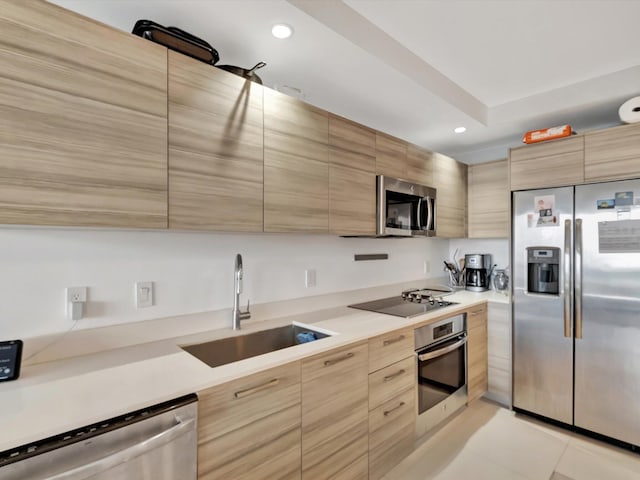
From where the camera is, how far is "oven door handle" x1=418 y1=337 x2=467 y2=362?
2.09 meters

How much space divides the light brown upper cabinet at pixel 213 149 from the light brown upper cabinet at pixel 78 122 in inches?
2.3

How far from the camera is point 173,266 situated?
1654 mm

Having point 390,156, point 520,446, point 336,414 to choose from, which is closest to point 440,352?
point 520,446

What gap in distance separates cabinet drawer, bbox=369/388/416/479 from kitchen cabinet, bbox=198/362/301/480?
56 cm

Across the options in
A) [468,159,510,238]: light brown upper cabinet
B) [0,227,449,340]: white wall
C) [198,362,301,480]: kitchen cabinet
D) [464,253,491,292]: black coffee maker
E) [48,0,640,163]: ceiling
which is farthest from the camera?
[464,253,491,292]: black coffee maker

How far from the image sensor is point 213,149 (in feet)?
4.74

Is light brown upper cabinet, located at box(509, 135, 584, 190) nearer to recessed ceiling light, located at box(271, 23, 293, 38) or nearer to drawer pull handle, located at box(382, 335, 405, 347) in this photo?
drawer pull handle, located at box(382, 335, 405, 347)

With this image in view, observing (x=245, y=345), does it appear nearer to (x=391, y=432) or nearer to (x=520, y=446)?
(x=391, y=432)

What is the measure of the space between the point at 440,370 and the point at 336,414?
105cm

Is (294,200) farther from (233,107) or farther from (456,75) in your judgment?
(456,75)

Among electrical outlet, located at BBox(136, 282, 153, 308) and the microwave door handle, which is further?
the microwave door handle

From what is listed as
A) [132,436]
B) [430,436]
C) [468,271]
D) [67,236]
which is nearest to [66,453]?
[132,436]

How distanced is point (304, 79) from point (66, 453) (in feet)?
6.51

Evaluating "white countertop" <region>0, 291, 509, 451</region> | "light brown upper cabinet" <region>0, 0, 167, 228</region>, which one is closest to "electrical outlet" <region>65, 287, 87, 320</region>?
"white countertop" <region>0, 291, 509, 451</region>
